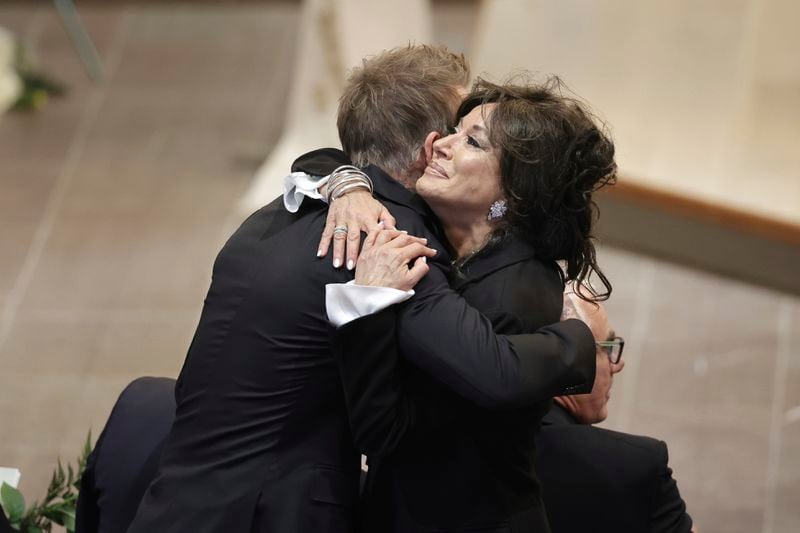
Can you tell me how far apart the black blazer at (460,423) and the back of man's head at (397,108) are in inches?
10.0

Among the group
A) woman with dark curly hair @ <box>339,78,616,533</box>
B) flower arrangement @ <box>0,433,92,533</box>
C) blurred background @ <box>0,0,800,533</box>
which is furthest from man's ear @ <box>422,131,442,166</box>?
blurred background @ <box>0,0,800,533</box>

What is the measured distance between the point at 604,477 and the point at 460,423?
0.68m

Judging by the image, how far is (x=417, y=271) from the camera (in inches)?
85.9

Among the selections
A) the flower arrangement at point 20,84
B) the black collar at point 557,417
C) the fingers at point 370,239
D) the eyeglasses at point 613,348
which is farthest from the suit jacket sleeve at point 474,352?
the flower arrangement at point 20,84

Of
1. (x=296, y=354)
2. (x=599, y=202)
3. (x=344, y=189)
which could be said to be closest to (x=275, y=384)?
(x=296, y=354)

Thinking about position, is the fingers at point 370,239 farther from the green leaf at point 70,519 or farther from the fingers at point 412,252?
the green leaf at point 70,519

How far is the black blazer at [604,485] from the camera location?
2887 mm

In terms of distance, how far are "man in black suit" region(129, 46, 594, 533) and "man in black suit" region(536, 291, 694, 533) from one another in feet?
1.90

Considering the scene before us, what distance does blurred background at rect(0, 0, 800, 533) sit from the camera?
4.23m

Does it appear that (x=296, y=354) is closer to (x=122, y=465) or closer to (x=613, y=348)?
(x=122, y=465)

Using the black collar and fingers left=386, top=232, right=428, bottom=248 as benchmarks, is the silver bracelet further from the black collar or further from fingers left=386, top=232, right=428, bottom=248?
the black collar

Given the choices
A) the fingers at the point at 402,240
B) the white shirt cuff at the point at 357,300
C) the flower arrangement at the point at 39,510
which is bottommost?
the flower arrangement at the point at 39,510

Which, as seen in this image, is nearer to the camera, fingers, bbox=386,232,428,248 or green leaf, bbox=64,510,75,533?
fingers, bbox=386,232,428,248

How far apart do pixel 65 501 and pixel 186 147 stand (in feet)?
8.32
